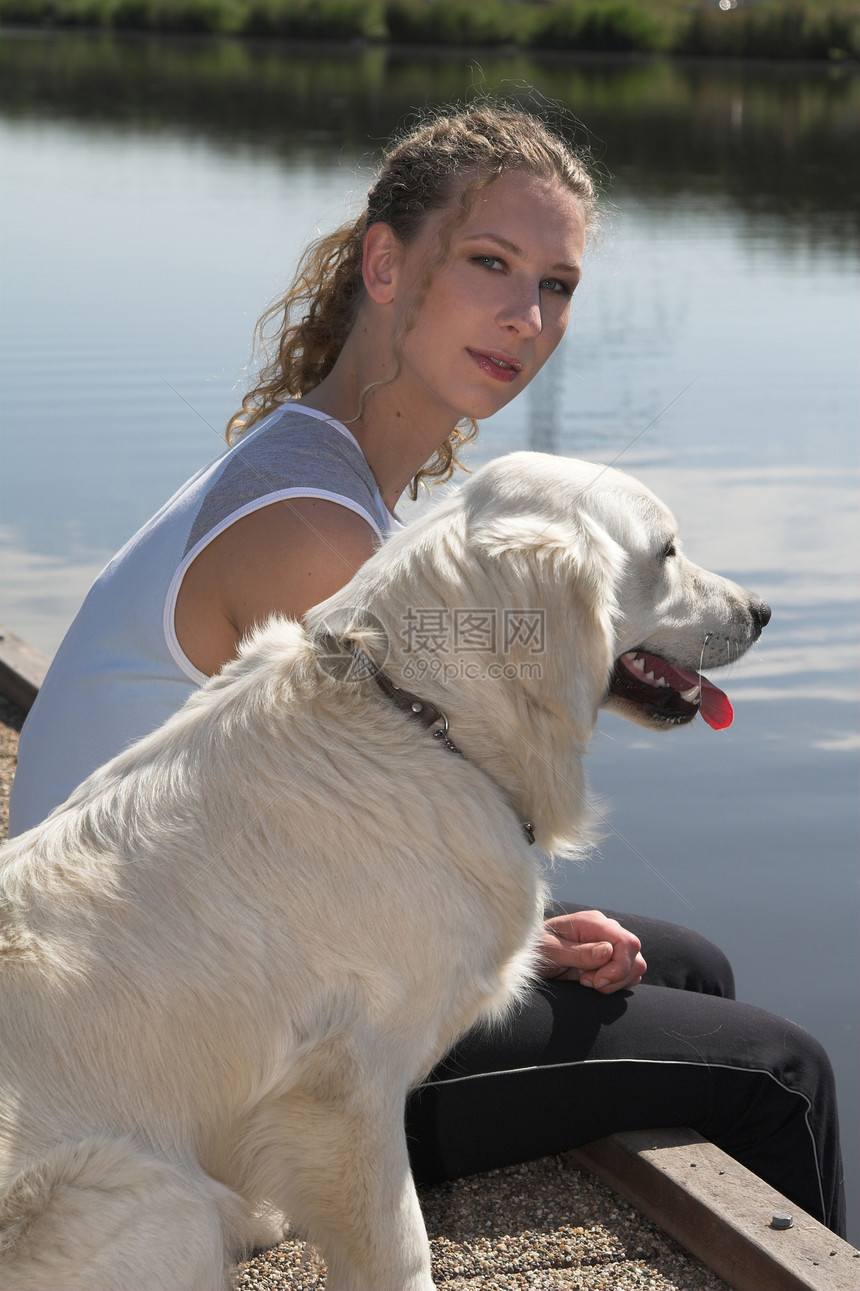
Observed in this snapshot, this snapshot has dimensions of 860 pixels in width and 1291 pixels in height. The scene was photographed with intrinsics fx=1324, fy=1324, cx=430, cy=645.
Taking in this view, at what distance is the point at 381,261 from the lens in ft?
12.0

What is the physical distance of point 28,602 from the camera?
26.4 feet

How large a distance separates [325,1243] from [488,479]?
1604 mm

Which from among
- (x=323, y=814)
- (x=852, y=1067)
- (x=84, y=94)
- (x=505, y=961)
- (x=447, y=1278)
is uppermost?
(x=84, y=94)

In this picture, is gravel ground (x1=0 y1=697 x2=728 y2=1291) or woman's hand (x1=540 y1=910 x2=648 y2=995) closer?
gravel ground (x1=0 y1=697 x2=728 y2=1291)

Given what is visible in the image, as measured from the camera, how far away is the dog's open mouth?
313 cm

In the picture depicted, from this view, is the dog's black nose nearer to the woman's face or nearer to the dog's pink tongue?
the dog's pink tongue

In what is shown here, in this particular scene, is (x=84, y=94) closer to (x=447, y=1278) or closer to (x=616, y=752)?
(x=616, y=752)

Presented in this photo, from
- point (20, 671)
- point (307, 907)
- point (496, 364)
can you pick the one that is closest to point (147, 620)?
point (307, 907)

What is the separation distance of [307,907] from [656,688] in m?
1.07

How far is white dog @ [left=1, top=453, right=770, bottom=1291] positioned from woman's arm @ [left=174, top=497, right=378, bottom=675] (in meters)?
0.22

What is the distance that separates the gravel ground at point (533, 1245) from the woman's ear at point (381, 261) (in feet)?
7.71

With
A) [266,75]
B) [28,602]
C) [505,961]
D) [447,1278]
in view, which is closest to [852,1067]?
[447,1278]

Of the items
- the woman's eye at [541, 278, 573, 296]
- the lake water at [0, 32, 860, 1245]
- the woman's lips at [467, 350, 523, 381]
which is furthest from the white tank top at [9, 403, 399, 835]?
the lake water at [0, 32, 860, 1245]

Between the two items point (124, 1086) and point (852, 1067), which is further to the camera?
point (852, 1067)
